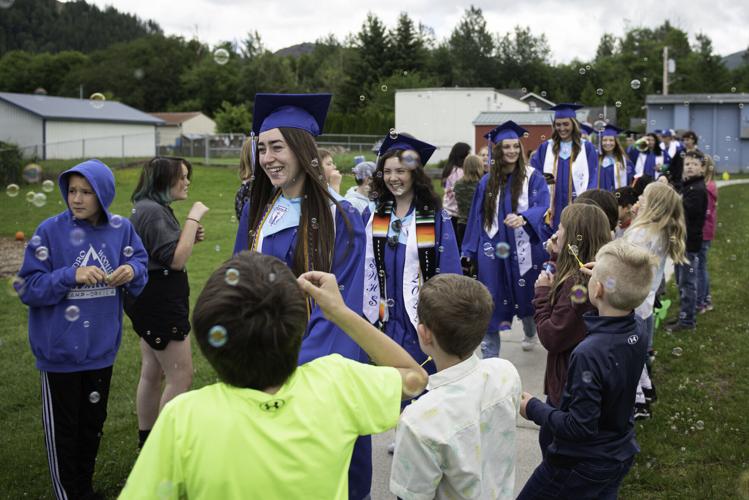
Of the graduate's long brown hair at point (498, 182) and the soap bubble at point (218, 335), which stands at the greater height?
the graduate's long brown hair at point (498, 182)

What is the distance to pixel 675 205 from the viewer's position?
516cm

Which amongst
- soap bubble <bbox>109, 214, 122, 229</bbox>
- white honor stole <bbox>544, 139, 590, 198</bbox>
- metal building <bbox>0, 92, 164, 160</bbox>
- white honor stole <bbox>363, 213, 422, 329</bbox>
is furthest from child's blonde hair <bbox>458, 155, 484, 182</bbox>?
metal building <bbox>0, 92, 164, 160</bbox>

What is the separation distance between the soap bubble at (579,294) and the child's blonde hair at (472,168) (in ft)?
15.0

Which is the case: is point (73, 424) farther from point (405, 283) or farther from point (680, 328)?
point (680, 328)

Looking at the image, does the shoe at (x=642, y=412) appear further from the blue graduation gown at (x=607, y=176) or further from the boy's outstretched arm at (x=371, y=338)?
the blue graduation gown at (x=607, y=176)

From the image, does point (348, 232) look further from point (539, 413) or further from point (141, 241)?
point (141, 241)

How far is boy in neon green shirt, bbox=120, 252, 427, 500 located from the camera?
1699 mm

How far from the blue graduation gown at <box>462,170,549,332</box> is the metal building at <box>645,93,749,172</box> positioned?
110ft

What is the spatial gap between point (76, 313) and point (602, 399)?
2.64 metres

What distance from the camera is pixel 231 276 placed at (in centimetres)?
177

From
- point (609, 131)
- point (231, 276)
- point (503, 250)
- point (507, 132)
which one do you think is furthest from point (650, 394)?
point (609, 131)

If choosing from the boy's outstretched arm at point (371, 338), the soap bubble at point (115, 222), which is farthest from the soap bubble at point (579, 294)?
the soap bubble at point (115, 222)

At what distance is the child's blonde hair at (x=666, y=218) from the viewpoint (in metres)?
5.16

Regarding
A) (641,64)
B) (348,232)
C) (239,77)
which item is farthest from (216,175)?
(641,64)
